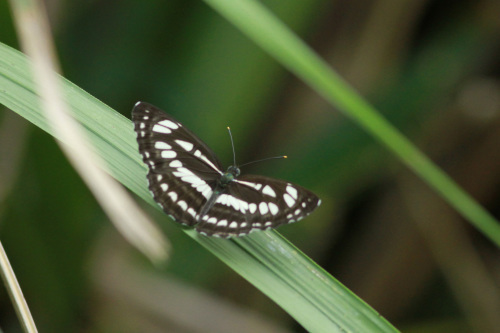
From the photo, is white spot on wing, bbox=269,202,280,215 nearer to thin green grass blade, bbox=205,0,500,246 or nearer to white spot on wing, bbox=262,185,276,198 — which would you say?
white spot on wing, bbox=262,185,276,198

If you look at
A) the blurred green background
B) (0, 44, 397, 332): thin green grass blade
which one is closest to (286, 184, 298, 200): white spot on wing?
(0, 44, 397, 332): thin green grass blade

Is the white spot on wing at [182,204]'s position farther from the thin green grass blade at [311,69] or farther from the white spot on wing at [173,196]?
the thin green grass blade at [311,69]

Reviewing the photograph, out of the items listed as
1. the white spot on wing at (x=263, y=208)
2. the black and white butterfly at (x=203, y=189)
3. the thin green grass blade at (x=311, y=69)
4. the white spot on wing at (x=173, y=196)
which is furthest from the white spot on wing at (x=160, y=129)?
the thin green grass blade at (x=311, y=69)

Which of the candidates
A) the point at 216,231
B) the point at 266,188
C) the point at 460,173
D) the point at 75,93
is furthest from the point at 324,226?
the point at 75,93

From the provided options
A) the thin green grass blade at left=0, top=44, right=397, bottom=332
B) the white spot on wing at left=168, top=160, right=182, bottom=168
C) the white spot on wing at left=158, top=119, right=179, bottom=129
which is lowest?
the thin green grass blade at left=0, top=44, right=397, bottom=332

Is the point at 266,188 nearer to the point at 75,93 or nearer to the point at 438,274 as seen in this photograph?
the point at 75,93

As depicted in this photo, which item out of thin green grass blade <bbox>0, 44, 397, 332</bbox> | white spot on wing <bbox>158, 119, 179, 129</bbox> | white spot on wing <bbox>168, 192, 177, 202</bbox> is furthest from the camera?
white spot on wing <bbox>158, 119, 179, 129</bbox>

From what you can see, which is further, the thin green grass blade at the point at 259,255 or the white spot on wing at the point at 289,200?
the white spot on wing at the point at 289,200

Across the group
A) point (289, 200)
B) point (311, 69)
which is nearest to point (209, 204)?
point (289, 200)
